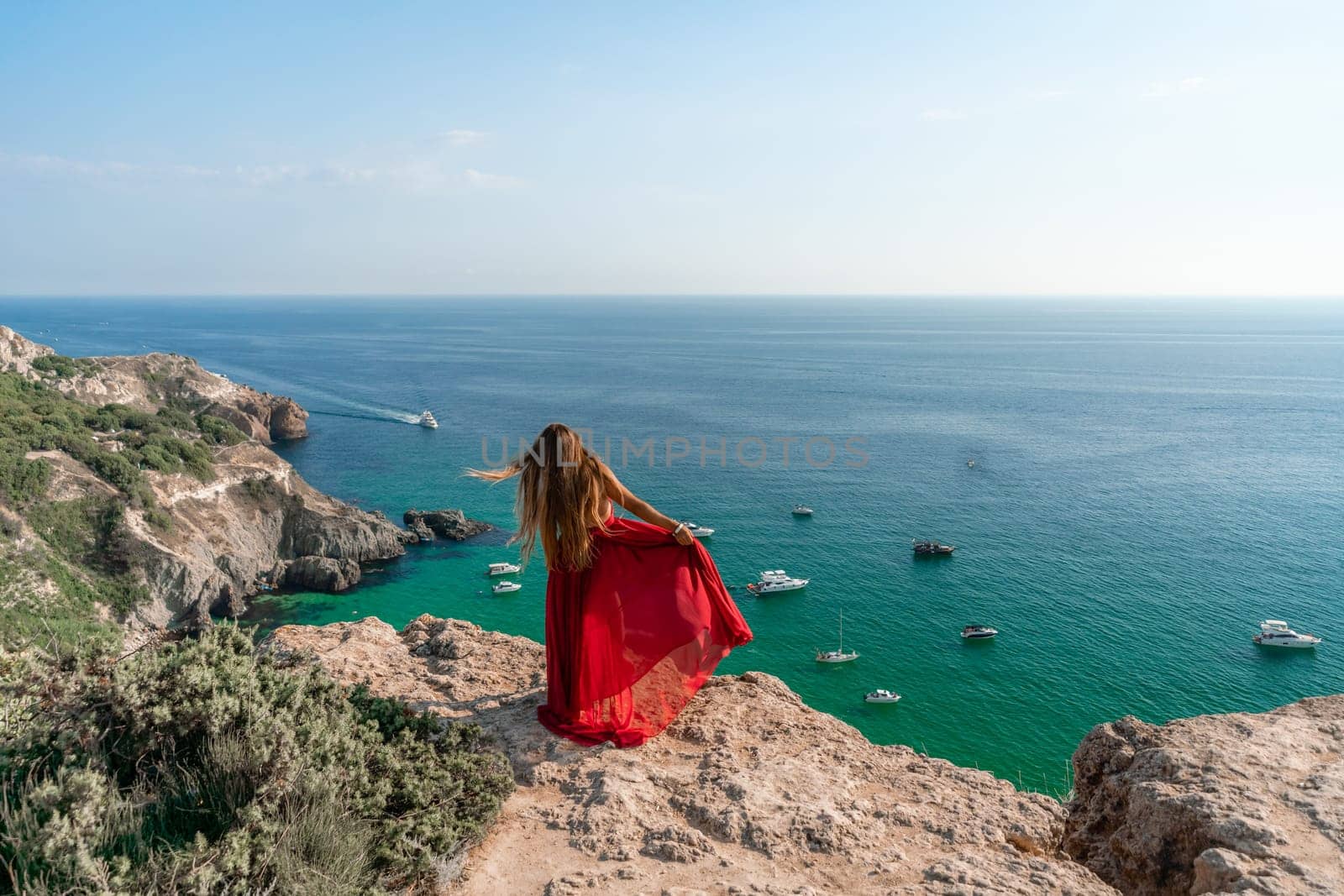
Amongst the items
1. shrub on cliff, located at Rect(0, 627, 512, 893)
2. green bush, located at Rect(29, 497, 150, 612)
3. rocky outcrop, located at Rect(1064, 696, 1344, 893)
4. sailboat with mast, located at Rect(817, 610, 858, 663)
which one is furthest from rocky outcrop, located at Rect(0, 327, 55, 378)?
rocky outcrop, located at Rect(1064, 696, 1344, 893)

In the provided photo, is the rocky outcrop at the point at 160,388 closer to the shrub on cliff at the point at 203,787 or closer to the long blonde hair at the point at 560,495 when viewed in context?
the long blonde hair at the point at 560,495

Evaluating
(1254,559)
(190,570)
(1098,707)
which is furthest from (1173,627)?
(190,570)

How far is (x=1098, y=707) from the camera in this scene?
25906mm

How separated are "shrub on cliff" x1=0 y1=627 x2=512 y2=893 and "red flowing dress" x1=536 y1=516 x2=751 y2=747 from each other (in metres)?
1.60

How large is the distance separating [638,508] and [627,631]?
1.16 m

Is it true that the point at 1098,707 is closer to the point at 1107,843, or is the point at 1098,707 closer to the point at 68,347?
the point at 1107,843

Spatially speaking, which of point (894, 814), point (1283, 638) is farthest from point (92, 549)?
point (1283, 638)

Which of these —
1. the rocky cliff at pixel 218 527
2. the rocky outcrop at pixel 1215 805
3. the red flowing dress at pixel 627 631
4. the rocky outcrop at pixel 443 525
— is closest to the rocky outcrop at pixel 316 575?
the rocky cliff at pixel 218 527

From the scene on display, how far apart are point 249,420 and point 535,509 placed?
63780 millimetres

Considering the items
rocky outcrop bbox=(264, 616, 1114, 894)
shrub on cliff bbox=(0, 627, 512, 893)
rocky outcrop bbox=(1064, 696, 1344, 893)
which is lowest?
rocky outcrop bbox=(264, 616, 1114, 894)

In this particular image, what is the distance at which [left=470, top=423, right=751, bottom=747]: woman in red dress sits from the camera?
6.22 m

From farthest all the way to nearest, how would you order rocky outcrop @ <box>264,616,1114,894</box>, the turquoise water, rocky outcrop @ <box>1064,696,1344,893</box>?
the turquoise water, rocky outcrop @ <box>264,616,1114,894</box>, rocky outcrop @ <box>1064,696,1344,893</box>

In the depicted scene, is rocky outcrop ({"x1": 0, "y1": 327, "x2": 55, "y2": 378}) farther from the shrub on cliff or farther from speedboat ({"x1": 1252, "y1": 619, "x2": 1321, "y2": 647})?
speedboat ({"x1": 1252, "y1": 619, "x2": 1321, "y2": 647})

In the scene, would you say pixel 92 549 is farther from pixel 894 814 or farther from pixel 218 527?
pixel 894 814
